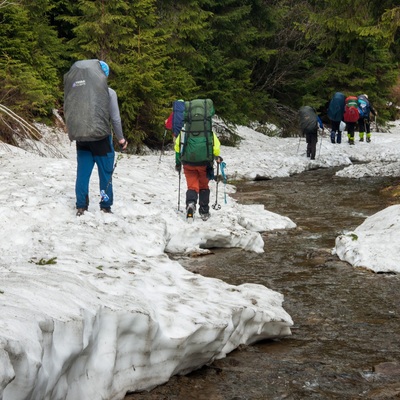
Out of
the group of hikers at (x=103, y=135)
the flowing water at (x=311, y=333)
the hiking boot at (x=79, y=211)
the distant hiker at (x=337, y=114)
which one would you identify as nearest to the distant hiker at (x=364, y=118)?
the distant hiker at (x=337, y=114)

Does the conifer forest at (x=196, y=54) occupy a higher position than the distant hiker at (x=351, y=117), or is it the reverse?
the conifer forest at (x=196, y=54)

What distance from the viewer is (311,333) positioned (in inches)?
199

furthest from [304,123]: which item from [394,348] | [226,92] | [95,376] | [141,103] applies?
[95,376]

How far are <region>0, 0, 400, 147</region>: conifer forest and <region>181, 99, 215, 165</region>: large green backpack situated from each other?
6152 millimetres

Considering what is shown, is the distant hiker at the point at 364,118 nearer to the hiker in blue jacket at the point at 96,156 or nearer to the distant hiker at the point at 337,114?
the distant hiker at the point at 337,114

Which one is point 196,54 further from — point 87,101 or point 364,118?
point 87,101

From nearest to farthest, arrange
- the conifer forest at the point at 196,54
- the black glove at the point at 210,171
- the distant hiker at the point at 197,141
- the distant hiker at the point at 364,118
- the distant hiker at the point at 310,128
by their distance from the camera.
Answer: the distant hiker at the point at 197,141
the black glove at the point at 210,171
the conifer forest at the point at 196,54
the distant hiker at the point at 310,128
the distant hiker at the point at 364,118

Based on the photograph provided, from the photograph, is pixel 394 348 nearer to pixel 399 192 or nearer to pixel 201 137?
pixel 201 137

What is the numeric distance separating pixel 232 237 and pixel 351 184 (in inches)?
307

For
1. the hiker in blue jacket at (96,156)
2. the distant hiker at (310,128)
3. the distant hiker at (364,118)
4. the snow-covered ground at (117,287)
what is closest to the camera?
the snow-covered ground at (117,287)

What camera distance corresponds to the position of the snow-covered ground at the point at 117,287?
10.6 feet

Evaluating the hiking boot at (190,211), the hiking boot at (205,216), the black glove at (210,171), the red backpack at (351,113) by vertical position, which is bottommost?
the hiking boot at (205,216)

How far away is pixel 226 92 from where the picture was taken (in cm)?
2300

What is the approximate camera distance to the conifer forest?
15.4 m
